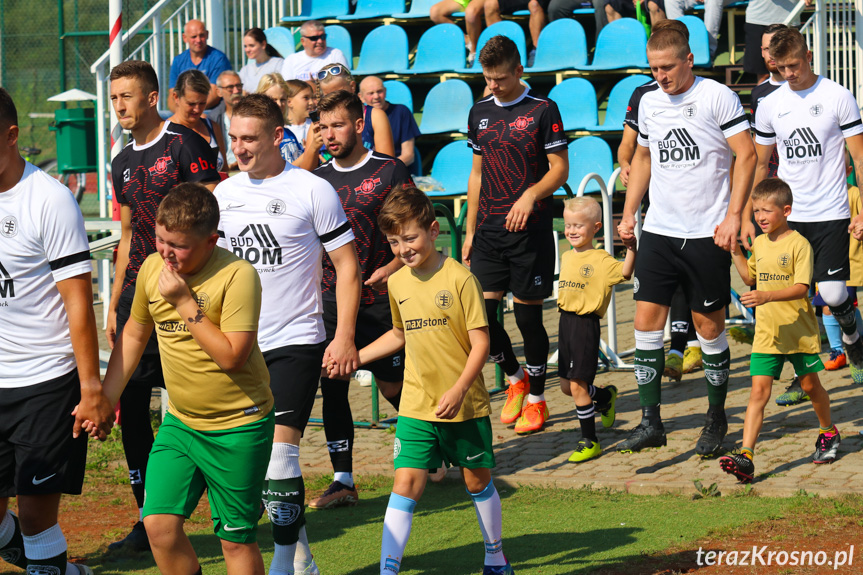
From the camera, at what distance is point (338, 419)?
244 inches

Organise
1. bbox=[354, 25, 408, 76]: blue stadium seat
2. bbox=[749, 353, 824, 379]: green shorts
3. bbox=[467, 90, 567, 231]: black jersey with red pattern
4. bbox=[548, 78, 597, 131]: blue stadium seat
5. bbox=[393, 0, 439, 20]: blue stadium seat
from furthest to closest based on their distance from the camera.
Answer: bbox=[393, 0, 439, 20]: blue stadium seat
bbox=[354, 25, 408, 76]: blue stadium seat
bbox=[548, 78, 597, 131]: blue stadium seat
bbox=[467, 90, 567, 231]: black jersey with red pattern
bbox=[749, 353, 824, 379]: green shorts

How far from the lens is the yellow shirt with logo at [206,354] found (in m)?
4.02

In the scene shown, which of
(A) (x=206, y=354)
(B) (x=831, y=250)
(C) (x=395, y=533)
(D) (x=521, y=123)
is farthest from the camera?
(B) (x=831, y=250)

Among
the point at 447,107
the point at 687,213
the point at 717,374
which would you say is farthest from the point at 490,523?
the point at 447,107

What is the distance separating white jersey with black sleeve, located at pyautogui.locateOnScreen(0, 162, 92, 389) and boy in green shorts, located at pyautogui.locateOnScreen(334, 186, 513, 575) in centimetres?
132

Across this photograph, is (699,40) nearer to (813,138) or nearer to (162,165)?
(813,138)

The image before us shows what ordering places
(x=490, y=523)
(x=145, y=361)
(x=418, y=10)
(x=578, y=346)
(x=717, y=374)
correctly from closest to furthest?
(x=490, y=523), (x=145, y=361), (x=717, y=374), (x=578, y=346), (x=418, y=10)

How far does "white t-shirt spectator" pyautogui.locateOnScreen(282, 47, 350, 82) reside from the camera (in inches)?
514

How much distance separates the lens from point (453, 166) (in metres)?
14.3

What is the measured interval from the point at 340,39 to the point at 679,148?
437 inches

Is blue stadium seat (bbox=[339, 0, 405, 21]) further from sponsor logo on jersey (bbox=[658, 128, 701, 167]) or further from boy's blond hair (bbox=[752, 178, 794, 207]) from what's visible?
boy's blond hair (bbox=[752, 178, 794, 207])

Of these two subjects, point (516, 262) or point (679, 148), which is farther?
point (516, 262)

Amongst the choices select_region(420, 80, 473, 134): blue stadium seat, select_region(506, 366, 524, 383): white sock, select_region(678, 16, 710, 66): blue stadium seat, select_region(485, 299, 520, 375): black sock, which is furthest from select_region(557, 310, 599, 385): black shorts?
Result: select_region(420, 80, 473, 134): blue stadium seat

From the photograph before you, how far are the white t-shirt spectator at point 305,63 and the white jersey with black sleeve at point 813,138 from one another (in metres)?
6.51
